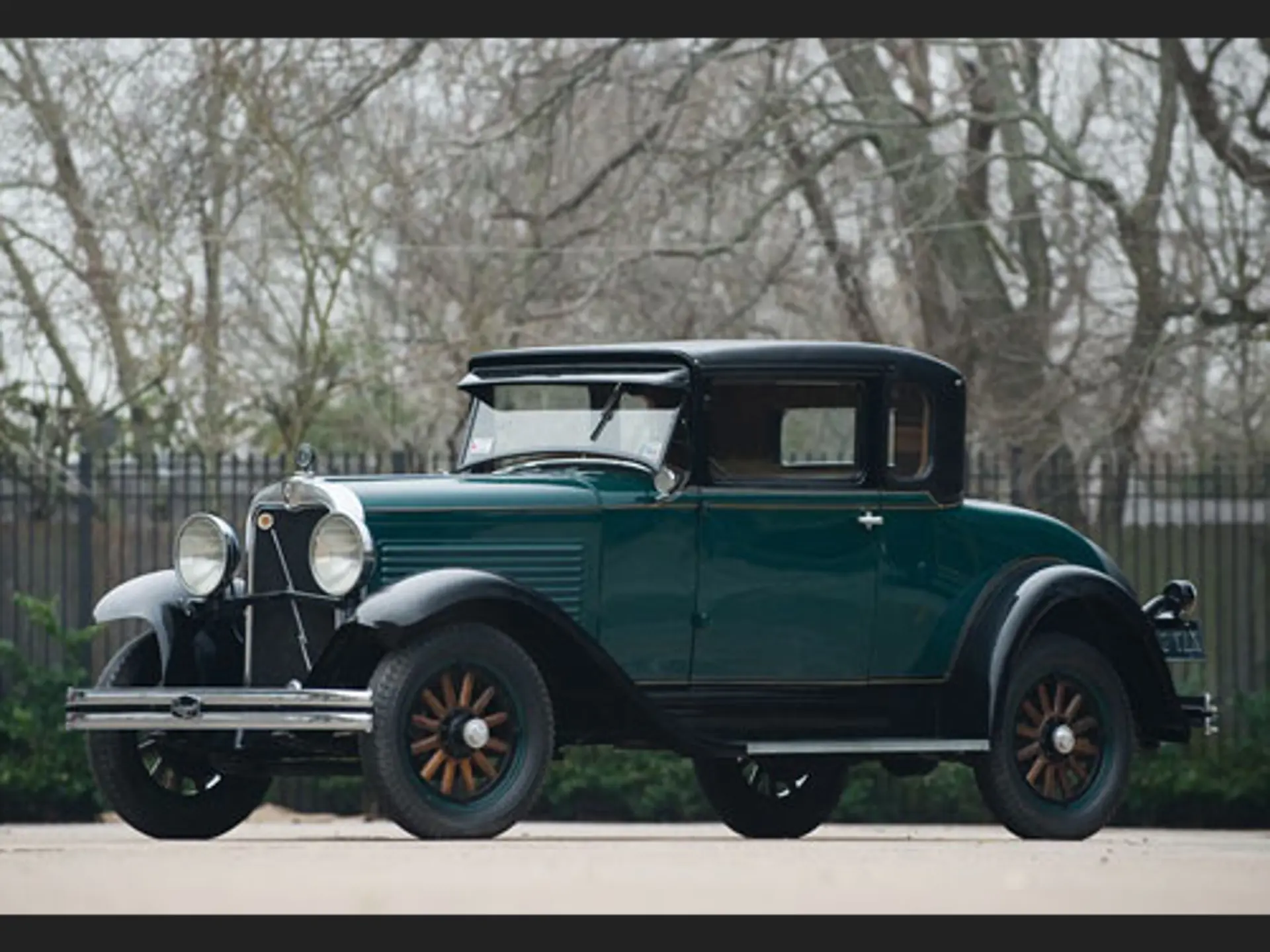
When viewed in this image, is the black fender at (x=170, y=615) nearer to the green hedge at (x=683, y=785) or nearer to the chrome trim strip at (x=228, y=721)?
the chrome trim strip at (x=228, y=721)

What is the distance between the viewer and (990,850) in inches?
485

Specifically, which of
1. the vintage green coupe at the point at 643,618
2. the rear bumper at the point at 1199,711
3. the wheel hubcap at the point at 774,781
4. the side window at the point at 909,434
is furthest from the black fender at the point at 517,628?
the rear bumper at the point at 1199,711

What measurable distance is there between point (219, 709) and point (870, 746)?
2709 millimetres

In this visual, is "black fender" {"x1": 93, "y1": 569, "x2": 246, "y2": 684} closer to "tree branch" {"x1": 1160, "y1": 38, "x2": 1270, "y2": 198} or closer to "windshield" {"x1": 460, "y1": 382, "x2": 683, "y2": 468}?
"windshield" {"x1": 460, "y1": 382, "x2": 683, "y2": 468}

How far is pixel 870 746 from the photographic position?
12.5 m

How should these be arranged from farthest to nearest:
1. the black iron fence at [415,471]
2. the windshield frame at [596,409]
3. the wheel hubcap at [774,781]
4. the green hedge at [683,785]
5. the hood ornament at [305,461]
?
the black iron fence at [415,471] < the green hedge at [683,785] < the wheel hubcap at [774,781] < the windshield frame at [596,409] < the hood ornament at [305,461]

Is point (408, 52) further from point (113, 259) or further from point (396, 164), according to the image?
point (113, 259)

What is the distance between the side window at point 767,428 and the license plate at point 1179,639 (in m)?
1.75

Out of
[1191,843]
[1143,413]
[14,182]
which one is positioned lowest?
[1191,843]

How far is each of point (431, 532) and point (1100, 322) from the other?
12.4 m

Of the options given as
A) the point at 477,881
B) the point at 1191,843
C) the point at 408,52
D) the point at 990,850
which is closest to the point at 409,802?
the point at 477,881

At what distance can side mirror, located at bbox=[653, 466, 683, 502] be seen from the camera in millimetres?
12180

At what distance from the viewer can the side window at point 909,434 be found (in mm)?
13055

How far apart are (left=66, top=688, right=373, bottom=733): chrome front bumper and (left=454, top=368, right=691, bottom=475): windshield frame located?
1680 mm
